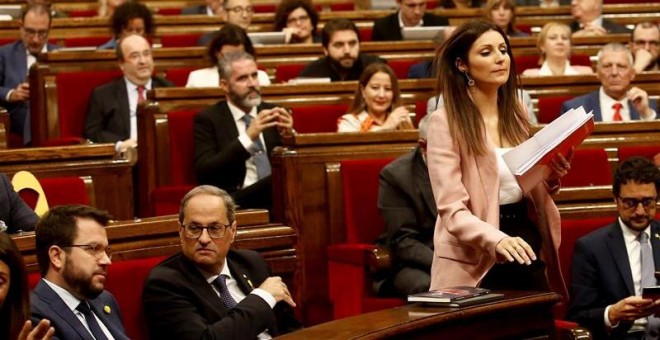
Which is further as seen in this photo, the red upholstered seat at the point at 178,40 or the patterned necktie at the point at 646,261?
the red upholstered seat at the point at 178,40

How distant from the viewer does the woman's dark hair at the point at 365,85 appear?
13.1 ft

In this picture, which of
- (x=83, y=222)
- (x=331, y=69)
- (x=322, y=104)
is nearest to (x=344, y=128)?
(x=322, y=104)

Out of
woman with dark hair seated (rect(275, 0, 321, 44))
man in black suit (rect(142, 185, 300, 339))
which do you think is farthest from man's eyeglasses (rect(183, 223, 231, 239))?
woman with dark hair seated (rect(275, 0, 321, 44))

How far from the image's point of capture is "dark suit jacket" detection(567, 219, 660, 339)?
9.62ft

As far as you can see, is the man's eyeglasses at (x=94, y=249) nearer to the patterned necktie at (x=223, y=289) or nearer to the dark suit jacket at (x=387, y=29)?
the patterned necktie at (x=223, y=289)

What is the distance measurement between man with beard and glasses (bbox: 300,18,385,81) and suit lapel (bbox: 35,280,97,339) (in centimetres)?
254

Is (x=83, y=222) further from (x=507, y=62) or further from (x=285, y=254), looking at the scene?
(x=507, y=62)

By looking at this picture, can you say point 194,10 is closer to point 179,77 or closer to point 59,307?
point 179,77

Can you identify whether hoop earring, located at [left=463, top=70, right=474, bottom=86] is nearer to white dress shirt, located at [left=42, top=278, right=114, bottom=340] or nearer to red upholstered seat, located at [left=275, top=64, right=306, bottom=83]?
white dress shirt, located at [left=42, top=278, right=114, bottom=340]

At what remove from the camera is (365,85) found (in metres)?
4.04

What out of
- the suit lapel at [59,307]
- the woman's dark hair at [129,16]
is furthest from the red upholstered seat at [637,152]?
the woman's dark hair at [129,16]

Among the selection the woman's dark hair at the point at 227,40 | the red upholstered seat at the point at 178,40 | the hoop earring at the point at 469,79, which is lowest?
the hoop earring at the point at 469,79

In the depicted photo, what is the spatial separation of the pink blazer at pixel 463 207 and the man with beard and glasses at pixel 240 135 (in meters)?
1.36

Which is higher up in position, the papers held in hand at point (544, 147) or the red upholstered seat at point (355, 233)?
the papers held in hand at point (544, 147)
